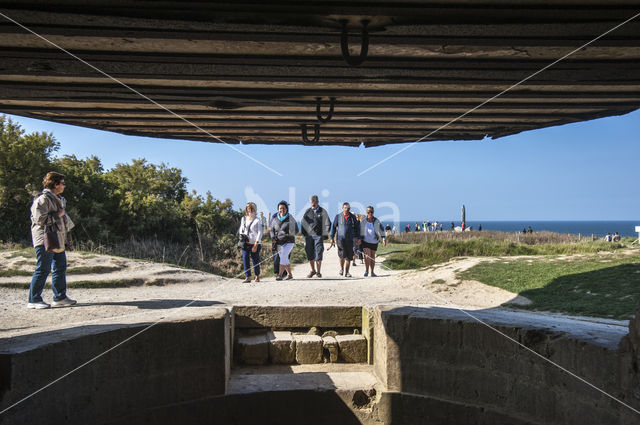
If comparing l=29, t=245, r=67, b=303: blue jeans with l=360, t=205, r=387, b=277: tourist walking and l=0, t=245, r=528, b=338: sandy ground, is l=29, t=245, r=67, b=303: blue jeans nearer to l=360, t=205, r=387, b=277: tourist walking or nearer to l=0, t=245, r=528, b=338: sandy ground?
l=0, t=245, r=528, b=338: sandy ground

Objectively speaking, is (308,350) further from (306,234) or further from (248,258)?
(306,234)

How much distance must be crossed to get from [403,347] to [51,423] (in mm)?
3682

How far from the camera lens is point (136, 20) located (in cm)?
291

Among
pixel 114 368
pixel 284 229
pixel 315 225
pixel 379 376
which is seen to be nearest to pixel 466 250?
pixel 315 225

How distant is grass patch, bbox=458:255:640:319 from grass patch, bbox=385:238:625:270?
4.11 m

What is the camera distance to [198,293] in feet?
30.6

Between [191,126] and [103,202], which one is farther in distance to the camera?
[103,202]

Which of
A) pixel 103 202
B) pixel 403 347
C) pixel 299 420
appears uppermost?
pixel 103 202

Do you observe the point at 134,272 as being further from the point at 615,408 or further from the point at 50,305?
the point at 615,408

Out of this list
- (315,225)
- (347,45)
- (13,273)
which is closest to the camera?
(347,45)

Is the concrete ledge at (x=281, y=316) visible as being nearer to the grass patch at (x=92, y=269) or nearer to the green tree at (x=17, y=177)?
the grass patch at (x=92, y=269)

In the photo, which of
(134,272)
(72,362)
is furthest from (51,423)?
(134,272)

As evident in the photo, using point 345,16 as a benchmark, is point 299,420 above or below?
below

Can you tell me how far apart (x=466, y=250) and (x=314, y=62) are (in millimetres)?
13161
